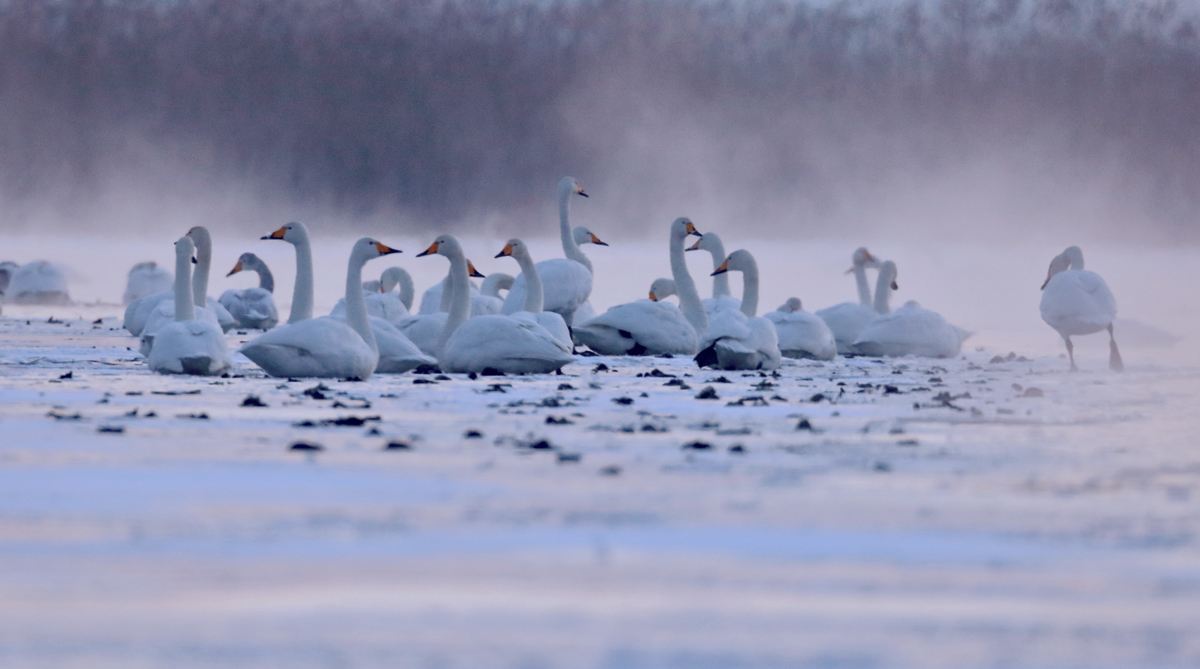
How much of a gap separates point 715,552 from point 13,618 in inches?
80.7

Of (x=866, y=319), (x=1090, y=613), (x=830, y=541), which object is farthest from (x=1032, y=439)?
(x=866, y=319)

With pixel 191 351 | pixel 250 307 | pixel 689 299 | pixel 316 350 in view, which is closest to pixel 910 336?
pixel 689 299

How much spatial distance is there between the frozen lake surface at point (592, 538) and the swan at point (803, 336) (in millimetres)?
7253

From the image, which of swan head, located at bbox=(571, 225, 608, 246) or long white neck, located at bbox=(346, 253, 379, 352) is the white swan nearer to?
long white neck, located at bbox=(346, 253, 379, 352)

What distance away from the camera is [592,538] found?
16.8 feet

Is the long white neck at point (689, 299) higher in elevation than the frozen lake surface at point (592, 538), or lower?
higher

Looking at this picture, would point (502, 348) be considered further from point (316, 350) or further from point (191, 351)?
point (191, 351)

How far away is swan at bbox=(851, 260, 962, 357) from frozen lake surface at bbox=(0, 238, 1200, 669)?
8252 millimetres

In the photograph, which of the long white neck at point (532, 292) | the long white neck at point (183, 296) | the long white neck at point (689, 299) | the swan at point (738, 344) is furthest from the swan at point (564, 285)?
the long white neck at point (183, 296)

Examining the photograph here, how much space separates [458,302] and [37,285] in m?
26.3

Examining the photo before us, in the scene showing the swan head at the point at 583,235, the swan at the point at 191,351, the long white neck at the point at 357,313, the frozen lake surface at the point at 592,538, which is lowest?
the frozen lake surface at the point at 592,538

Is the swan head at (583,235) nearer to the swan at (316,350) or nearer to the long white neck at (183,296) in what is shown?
the long white neck at (183,296)

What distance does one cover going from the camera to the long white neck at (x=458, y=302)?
48.0ft

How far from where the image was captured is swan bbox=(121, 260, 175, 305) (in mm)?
31969
